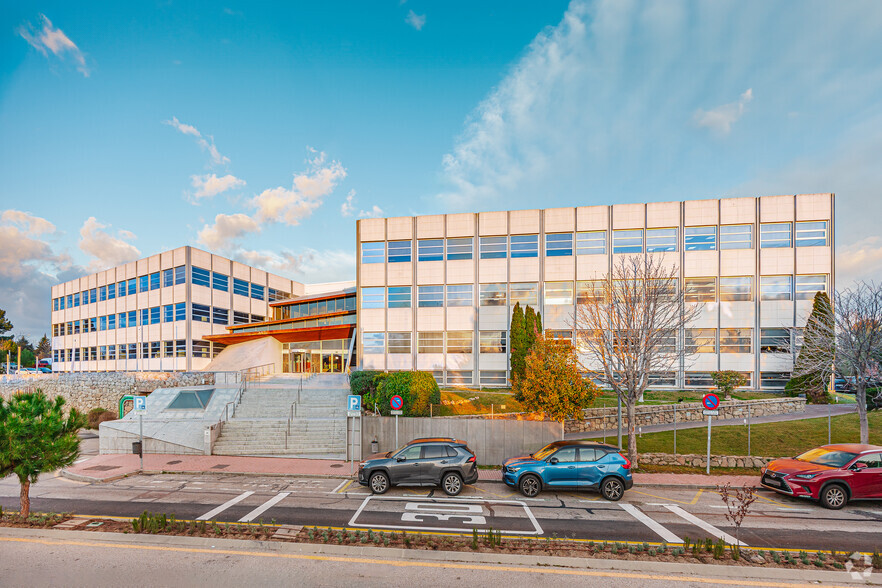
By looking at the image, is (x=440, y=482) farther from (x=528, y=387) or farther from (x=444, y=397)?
(x=444, y=397)

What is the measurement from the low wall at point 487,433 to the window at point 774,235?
91.9 ft

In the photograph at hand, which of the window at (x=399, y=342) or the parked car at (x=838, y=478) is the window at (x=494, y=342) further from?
the parked car at (x=838, y=478)

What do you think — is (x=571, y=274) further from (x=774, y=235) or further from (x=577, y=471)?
(x=577, y=471)

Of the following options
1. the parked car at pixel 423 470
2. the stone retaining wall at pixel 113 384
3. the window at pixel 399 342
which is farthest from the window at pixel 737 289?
the stone retaining wall at pixel 113 384

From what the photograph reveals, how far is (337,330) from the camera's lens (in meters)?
38.9

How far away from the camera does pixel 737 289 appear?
3250 centimetres

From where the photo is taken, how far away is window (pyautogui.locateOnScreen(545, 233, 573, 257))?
3419 centimetres

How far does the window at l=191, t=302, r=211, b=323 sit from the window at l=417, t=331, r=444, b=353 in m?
29.9

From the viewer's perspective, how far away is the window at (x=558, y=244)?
34.2 metres

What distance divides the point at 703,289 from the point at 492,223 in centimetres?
1839

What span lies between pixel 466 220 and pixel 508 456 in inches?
896

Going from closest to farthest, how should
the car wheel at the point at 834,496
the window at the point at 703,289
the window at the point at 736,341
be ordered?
the car wheel at the point at 834,496
the window at the point at 736,341
the window at the point at 703,289

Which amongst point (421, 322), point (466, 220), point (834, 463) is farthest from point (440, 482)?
point (466, 220)

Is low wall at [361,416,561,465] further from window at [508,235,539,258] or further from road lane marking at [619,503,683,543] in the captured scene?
window at [508,235,539,258]
